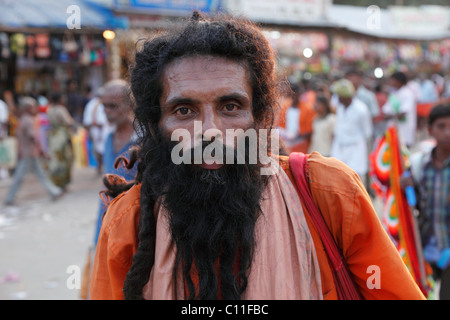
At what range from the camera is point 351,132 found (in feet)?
20.1

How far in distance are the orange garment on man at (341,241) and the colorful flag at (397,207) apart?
1604 mm

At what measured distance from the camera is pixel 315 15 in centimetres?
1498

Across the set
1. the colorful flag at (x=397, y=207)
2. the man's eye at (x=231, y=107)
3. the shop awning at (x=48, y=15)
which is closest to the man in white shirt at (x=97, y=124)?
the shop awning at (x=48, y=15)

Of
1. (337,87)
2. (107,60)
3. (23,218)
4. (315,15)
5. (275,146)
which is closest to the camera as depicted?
(275,146)

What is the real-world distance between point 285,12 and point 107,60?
5.40 m

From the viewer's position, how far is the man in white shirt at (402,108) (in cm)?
827

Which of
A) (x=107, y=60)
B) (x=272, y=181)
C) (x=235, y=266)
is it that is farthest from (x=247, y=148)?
(x=107, y=60)

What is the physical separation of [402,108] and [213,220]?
7.95 meters

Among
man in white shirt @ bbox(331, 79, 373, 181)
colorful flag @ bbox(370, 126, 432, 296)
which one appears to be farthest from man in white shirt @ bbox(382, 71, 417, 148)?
colorful flag @ bbox(370, 126, 432, 296)

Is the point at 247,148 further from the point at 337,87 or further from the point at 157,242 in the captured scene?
the point at 337,87

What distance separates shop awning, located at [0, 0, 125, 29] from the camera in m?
10.4

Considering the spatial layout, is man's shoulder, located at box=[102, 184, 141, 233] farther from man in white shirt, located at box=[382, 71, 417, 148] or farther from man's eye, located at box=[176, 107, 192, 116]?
man in white shirt, located at box=[382, 71, 417, 148]

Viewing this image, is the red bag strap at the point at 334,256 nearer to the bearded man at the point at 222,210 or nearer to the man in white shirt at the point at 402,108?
the bearded man at the point at 222,210

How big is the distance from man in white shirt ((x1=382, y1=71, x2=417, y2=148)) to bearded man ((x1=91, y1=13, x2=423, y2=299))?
6.89 m
